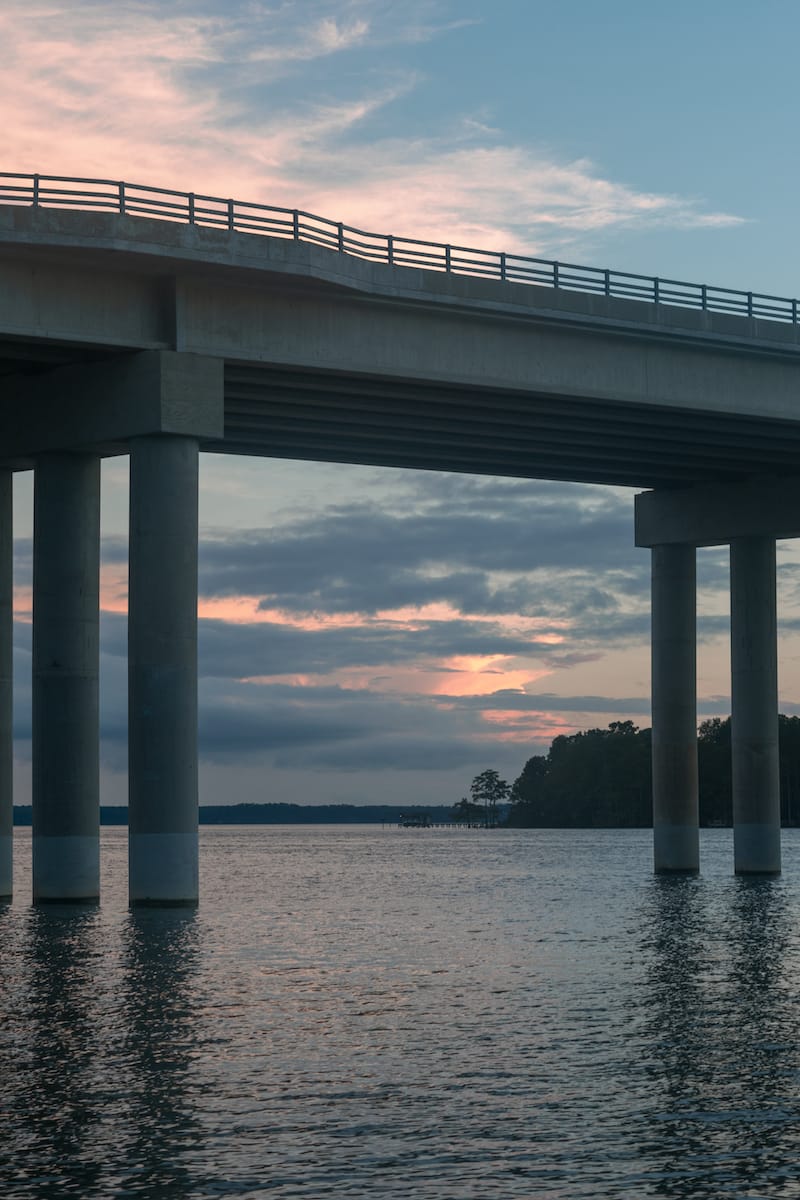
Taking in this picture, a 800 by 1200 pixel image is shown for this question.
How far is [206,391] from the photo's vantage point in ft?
165

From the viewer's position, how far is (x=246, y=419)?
5972cm

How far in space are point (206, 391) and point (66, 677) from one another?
9960 mm

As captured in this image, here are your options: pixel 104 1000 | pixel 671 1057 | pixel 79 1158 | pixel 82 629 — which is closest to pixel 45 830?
pixel 82 629

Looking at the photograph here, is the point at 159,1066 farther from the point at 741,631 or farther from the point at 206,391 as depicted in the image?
the point at 741,631

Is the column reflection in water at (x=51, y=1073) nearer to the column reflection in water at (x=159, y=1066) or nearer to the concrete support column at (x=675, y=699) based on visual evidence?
the column reflection in water at (x=159, y=1066)

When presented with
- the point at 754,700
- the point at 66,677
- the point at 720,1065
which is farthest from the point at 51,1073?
the point at 754,700

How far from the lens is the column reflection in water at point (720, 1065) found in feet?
54.9

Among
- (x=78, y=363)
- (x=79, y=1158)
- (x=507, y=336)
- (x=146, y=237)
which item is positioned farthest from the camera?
(x=507, y=336)

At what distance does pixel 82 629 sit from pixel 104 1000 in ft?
80.9

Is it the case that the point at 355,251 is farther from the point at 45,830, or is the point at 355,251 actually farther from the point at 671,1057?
the point at 671,1057

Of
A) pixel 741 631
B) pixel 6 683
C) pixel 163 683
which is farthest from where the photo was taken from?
pixel 741 631

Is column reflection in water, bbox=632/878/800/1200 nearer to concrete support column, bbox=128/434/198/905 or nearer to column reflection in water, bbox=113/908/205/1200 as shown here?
column reflection in water, bbox=113/908/205/1200

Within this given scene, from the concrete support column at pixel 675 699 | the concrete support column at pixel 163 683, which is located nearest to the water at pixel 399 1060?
the concrete support column at pixel 163 683

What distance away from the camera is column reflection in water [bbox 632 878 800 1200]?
16719 mm
